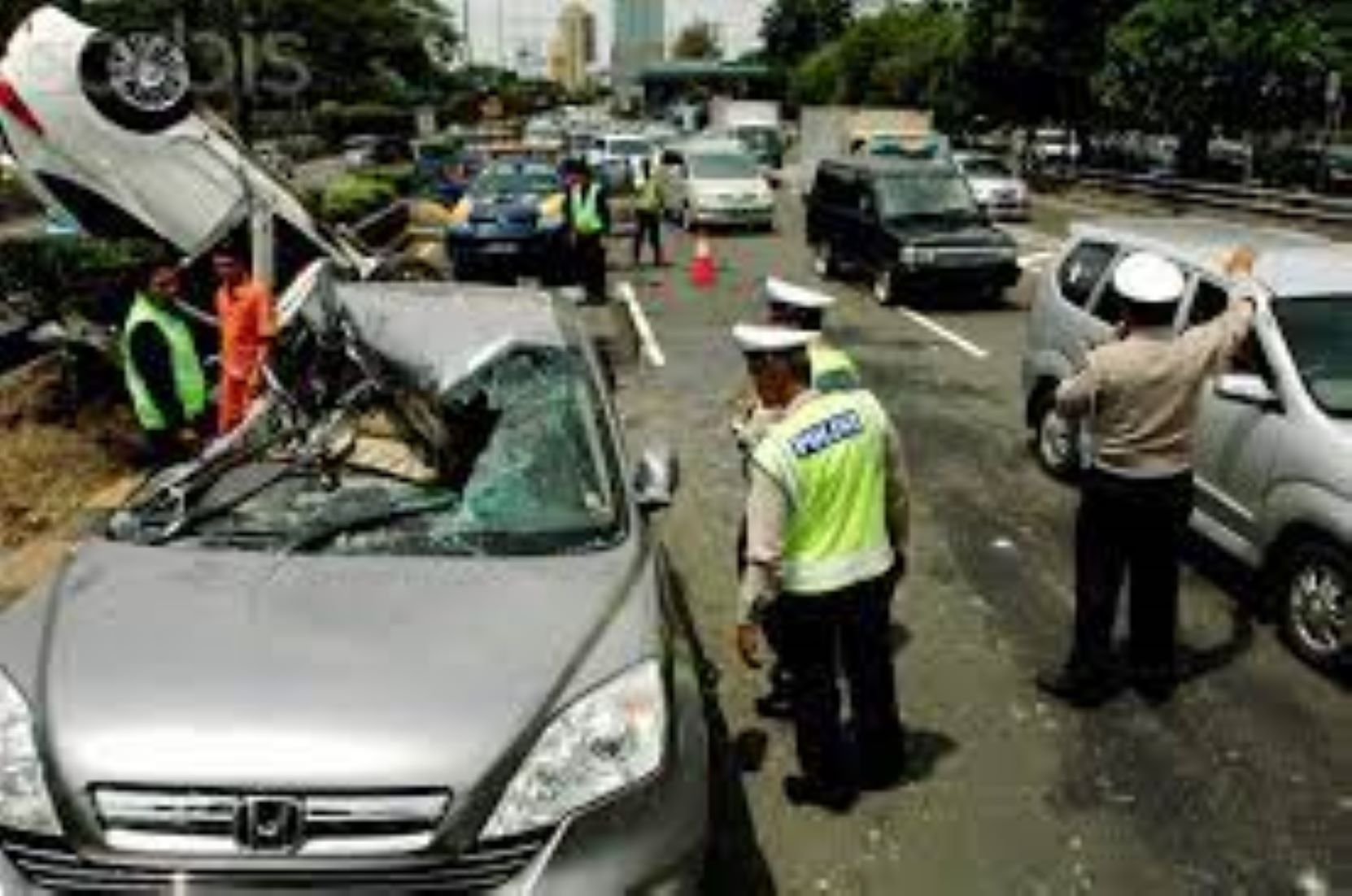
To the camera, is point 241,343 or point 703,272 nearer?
point 241,343

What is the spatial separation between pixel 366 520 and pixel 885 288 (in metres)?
17.2

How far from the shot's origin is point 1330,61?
41.1m

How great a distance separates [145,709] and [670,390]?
1156cm

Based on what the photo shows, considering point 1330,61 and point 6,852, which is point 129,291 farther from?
point 1330,61

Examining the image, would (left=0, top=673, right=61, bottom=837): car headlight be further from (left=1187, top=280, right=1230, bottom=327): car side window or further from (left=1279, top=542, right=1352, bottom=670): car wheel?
(left=1187, top=280, right=1230, bottom=327): car side window

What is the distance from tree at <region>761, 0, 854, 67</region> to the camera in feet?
426

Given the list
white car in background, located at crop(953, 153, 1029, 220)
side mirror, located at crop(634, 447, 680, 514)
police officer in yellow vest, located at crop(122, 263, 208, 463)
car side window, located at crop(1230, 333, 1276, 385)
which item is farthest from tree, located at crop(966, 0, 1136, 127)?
side mirror, located at crop(634, 447, 680, 514)

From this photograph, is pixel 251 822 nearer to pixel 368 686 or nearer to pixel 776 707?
pixel 368 686

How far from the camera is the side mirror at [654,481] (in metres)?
5.59

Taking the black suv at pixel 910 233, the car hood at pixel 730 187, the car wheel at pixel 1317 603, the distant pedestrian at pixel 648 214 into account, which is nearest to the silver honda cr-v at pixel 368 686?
the car wheel at pixel 1317 603

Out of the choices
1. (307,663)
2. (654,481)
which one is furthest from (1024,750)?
(307,663)

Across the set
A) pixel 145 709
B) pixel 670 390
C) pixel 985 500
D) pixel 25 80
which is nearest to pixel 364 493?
pixel 145 709

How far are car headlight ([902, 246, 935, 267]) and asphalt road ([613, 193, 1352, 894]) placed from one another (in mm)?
9703

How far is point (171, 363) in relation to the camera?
989 centimetres
